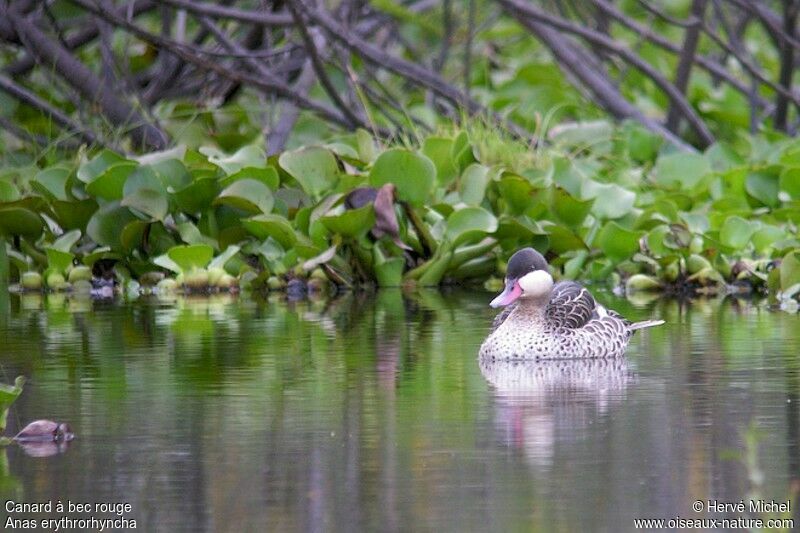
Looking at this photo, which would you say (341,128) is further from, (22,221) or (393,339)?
(393,339)

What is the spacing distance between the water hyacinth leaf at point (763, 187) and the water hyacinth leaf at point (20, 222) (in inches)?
189

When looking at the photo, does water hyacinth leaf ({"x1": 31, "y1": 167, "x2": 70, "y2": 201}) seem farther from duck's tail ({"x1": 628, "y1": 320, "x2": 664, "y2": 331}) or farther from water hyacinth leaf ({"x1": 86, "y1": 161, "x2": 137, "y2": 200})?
duck's tail ({"x1": 628, "y1": 320, "x2": 664, "y2": 331})

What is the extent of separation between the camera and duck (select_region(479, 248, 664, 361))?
314 inches

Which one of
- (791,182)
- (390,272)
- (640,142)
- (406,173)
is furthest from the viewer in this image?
(640,142)

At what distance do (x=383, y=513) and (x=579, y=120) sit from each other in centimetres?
1105

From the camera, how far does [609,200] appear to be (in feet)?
39.9

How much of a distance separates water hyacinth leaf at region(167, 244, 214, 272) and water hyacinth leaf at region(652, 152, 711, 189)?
371cm

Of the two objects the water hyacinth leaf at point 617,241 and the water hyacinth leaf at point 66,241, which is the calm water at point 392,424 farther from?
the water hyacinth leaf at point 66,241

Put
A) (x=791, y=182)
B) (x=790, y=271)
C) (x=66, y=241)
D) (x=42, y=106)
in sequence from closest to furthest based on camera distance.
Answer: (x=790, y=271) < (x=66, y=241) < (x=791, y=182) < (x=42, y=106)

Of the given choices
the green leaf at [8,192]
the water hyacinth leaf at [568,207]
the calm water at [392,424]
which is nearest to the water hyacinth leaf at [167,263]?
the green leaf at [8,192]

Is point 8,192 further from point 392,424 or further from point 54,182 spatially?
point 392,424

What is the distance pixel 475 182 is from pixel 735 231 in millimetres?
1654

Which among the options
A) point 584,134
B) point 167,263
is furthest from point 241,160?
point 584,134

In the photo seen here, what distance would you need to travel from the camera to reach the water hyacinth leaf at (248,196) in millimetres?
11578
